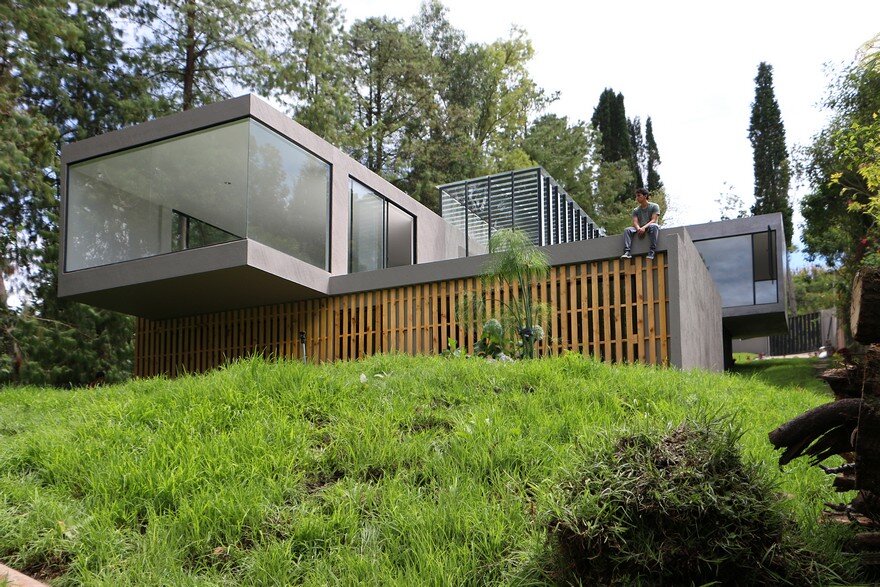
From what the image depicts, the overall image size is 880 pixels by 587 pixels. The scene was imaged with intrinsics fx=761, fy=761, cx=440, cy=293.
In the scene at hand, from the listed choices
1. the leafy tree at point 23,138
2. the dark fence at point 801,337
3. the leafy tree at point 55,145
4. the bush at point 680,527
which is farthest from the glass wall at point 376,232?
the dark fence at point 801,337

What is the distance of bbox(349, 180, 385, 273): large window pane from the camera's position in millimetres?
14820

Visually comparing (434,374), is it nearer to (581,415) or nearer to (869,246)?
(581,415)

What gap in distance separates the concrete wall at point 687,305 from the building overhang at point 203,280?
5976 mm

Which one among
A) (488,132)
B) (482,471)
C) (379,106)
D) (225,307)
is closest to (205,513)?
(482,471)

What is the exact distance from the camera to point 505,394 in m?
6.39

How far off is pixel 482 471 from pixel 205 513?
1.73m

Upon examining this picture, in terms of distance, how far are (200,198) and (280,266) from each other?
198 centimetres

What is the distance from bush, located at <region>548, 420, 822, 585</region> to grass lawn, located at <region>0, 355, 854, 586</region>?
7.4 inches

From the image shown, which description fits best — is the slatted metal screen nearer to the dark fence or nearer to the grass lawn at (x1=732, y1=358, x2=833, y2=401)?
the grass lawn at (x1=732, y1=358, x2=833, y2=401)

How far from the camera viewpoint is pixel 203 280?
41.2 feet

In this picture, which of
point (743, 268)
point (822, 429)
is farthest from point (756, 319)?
point (822, 429)

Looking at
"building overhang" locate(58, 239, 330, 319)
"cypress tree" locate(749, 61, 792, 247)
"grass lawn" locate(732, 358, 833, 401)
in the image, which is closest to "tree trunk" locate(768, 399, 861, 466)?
"building overhang" locate(58, 239, 330, 319)

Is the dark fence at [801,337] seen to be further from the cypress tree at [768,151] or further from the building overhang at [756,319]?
the building overhang at [756,319]

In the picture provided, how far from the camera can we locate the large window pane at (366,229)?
1482 cm
